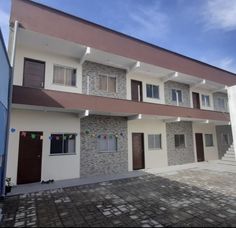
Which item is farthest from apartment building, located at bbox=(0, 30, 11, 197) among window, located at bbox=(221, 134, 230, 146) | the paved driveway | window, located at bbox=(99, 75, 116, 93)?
window, located at bbox=(221, 134, 230, 146)

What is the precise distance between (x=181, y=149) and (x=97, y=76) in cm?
896

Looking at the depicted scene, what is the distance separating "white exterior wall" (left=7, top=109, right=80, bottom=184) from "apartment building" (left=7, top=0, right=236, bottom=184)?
44 mm

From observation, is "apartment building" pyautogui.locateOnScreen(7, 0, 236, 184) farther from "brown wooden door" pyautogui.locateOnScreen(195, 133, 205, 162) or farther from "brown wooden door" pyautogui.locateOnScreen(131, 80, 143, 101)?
"brown wooden door" pyautogui.locateOnScreen(195, 133, 205, 162)

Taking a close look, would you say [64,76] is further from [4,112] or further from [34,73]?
[4,112]

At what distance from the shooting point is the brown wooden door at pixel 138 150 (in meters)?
12.0

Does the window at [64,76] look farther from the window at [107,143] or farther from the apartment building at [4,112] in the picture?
the window at [107,143]

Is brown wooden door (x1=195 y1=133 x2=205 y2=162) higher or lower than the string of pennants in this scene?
lower

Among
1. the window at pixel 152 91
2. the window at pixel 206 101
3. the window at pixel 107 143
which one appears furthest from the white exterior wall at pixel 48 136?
the window at pixel 206 101

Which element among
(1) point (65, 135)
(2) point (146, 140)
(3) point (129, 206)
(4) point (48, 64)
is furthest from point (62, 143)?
(2) point (146, 140)

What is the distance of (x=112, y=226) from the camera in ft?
14.4

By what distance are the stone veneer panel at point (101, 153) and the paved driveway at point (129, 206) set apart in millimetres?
1991

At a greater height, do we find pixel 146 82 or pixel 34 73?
pixel 146 82

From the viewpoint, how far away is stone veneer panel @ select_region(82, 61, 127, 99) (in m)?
10.6

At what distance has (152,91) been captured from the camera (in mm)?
13438
